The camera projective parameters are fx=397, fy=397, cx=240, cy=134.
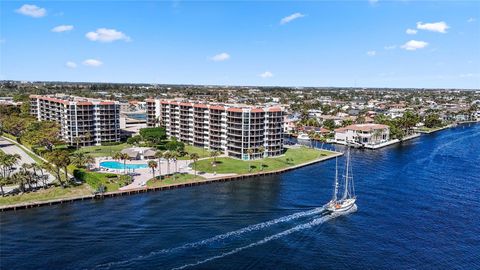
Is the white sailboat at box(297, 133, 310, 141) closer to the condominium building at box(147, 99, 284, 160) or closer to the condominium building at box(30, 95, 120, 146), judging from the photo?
the condominium building at box(147, 99, 284, 160)

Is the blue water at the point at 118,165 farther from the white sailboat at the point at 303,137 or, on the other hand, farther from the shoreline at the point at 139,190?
the white sailboat at the point at 303,137

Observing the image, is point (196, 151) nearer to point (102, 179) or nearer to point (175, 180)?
point (175, 180)

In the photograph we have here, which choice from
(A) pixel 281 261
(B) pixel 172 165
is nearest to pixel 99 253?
(A) pixel 281 261

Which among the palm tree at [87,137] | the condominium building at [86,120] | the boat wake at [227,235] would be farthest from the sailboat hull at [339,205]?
the condominium building at [86,120]

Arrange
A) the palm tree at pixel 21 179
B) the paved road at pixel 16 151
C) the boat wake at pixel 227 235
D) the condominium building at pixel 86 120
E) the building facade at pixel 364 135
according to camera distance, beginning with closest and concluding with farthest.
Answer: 1. the boat wake at pixel 227 235
2. the palm tree at pixel 21 179
3. the paved road at pixel 16 151
4. the condominium building at pixel 86 120
5. the building facade at pixel 364 135

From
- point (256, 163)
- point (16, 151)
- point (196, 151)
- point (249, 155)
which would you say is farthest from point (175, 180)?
point (16, 151)
